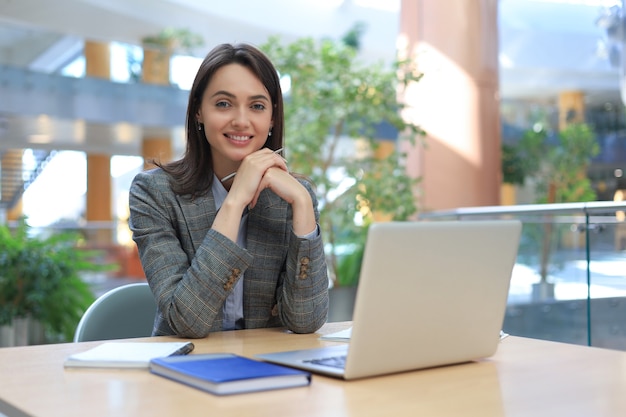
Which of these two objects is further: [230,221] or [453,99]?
[453,99]

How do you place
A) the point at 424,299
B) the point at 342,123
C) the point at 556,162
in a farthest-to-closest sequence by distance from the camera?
the point at 556,162
the point at 342,123
the point at 424,299

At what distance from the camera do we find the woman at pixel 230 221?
183 cm

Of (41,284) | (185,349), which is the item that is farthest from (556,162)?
(185,349)

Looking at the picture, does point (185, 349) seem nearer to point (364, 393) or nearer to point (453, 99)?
point (364, 393)

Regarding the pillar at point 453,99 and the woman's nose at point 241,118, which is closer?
the woman's nose at point 241,118

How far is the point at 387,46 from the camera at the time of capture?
17.5 meters

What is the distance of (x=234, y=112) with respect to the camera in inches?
84.6

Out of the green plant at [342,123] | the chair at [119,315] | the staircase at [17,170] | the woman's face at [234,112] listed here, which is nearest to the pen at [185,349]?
the chair at [119,315]

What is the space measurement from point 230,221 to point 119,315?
1.62ft

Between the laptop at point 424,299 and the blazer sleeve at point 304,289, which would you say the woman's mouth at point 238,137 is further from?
the laptop at point 424,299

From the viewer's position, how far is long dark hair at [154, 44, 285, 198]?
2131mm

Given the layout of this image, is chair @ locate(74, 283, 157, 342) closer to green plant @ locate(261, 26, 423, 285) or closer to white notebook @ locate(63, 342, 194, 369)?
white notebook @ locate(63, 342, 194, 369)

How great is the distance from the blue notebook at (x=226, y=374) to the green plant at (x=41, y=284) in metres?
A: 4.49

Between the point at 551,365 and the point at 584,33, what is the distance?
18068 millimetres
